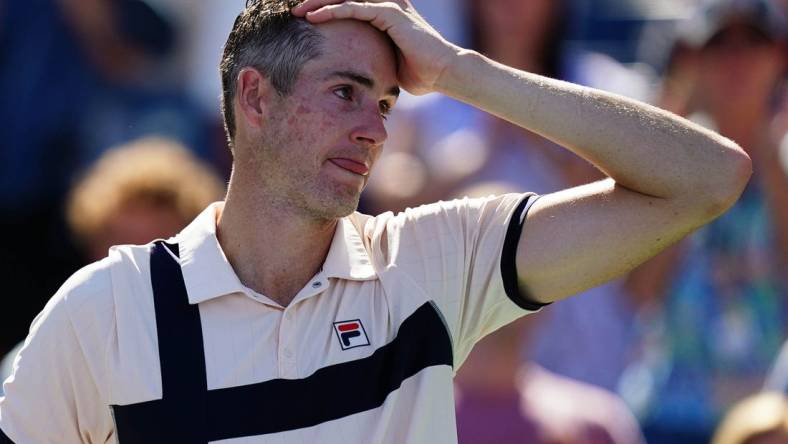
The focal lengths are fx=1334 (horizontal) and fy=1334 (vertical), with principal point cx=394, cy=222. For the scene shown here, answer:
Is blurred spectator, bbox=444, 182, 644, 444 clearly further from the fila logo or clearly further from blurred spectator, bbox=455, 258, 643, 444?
the fila logo

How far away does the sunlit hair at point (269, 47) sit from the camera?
9.52 ft

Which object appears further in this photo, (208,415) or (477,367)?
(477,367)

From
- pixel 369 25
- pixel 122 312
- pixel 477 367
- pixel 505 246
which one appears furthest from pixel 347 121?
pixel 477 367

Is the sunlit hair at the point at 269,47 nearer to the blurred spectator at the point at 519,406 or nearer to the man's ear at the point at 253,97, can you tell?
the man's ear at the point at 253,97

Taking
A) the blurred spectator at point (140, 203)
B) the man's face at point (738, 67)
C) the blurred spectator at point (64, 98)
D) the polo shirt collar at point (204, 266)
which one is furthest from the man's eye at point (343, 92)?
the blurred spectator at point (64, 98)

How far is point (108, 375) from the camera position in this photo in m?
2.61

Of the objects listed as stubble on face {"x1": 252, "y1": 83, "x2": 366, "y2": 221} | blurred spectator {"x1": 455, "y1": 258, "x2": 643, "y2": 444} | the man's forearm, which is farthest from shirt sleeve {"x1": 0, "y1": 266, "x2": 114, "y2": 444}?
blurred spectator {"x1": 455, "y1": 258, "x2": 643, "y2": 444}

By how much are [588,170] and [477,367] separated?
1.26 m

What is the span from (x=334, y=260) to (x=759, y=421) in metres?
1.54

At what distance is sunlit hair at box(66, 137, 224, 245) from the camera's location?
416 cm

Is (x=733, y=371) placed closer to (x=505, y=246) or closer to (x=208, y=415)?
(x=505, y=246)

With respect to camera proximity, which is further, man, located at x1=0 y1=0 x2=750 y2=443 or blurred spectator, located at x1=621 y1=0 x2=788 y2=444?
blurred spectator, located at x1=621 y1=0 x2=788 y2=444

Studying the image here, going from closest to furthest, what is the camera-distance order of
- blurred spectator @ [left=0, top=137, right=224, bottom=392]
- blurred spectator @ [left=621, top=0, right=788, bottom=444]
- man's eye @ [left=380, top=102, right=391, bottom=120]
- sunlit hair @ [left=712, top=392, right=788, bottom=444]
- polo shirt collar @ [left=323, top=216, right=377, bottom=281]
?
1. polo shirt collar @ [left=323, top=216, right=377, bottom=281]
2. man's eye @ [left=380, top=102, right=391, bottom=120]
3. sunlit hair @ [left=712, top=392, right=788, bottom=444]
4. blurred spectator @ [left=0, top=137, right=224, bottom=392]
5. blurred spectator @ [left=621, top=0, right=788, bottom=444]

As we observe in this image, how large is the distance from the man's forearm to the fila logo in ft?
1.84
